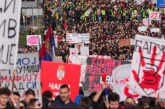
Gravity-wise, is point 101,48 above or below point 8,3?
below

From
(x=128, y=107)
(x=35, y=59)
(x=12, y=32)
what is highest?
(x=12, y=32)

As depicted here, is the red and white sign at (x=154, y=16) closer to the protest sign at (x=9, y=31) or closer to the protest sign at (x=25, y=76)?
the protest sign at (x=25, y=76)

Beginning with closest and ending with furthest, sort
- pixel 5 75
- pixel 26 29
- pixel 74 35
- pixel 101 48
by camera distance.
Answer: pixel 5 75 → pixel 101 48 → pixel 74 35 → pixel 26 29

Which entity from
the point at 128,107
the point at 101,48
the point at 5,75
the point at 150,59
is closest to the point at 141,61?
the point at 150,59

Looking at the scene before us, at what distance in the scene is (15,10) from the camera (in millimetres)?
7199

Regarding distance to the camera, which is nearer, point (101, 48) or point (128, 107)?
point (128, 107)

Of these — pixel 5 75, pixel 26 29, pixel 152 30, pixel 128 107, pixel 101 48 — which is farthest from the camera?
pixel 26 29

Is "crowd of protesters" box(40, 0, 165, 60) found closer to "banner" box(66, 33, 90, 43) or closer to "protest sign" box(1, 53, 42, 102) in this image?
"banner" box(66, 33, 90, 43)

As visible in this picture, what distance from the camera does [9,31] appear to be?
712 cm

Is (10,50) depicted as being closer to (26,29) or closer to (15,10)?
(15,10)

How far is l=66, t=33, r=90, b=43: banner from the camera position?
69.1ft

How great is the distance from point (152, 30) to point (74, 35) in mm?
6137

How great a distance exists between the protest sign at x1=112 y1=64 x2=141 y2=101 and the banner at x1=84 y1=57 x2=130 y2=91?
4.54 feet

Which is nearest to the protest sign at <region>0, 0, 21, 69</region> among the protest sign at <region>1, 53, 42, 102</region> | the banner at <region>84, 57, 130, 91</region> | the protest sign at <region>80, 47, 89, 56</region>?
the protest sign at <region>1, 53, 42, 102</region>
